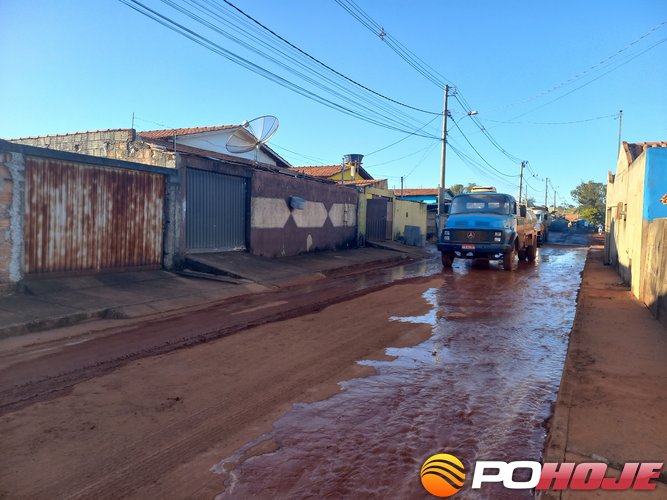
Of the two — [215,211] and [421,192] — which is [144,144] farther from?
Answer: [421,192]

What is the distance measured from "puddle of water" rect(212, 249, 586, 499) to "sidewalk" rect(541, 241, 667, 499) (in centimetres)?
20

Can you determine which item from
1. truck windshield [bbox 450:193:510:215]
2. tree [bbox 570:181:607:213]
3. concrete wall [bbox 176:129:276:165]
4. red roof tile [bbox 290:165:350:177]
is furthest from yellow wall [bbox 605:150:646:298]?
tree [bbox 570:181:607:213]

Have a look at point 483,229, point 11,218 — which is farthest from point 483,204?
point 11,218

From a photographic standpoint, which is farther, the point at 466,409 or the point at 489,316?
the point at 489,316

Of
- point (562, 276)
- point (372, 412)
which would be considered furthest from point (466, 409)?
point (562, 276)

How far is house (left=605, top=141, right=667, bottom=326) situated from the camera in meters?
8.45

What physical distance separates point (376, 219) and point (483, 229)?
10432mm

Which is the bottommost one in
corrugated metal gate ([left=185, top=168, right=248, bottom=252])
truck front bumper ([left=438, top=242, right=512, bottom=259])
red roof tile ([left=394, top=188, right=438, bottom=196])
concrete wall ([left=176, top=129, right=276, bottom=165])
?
truck front bumper ([left=438, top=242, right=512, bottom=259])

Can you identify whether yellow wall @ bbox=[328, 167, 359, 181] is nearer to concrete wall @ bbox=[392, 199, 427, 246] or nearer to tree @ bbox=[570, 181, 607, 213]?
concrete wall @ bbox=[392, 199, 427, 246]

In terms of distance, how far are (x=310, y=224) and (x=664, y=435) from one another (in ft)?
53.7

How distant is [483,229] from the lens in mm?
16219

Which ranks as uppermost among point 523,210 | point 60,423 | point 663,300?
point 523,210

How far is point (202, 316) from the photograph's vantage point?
340 inches

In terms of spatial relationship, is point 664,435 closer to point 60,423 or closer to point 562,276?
point 60,423
